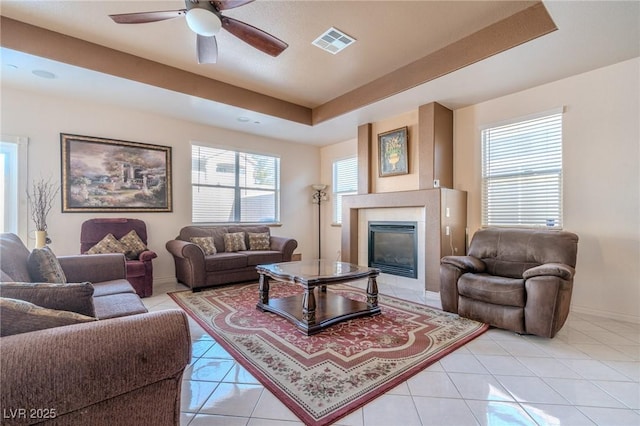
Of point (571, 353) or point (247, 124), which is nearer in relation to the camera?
point (571, 353)

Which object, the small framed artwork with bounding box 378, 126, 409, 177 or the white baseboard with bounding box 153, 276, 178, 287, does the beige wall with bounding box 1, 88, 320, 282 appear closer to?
the white baseboard with bounding box 153, 276, 178, 287

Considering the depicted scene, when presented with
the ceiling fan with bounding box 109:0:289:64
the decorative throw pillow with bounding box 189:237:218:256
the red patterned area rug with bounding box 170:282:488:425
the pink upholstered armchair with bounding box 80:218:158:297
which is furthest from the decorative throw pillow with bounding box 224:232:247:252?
the ceiling fan with bounding box 109:0:289:64

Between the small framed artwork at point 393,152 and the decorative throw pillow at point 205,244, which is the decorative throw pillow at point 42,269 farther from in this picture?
the small framed artwork at point 393,152

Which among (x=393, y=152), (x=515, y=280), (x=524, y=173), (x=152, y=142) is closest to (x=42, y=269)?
(x=152, y=142)

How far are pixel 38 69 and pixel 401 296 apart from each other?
16.6 feet

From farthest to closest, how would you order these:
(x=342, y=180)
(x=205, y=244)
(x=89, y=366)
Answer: (x=342, y=180), (x=205, y=244), (x=89, y=366)

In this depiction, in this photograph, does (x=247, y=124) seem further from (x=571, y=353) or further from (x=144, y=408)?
(x=571, y=353)

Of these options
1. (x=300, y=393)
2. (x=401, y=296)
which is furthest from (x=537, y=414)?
(x=401, y=296)

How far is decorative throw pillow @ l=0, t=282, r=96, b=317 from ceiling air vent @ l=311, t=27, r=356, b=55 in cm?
298

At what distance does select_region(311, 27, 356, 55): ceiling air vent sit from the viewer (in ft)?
9.84

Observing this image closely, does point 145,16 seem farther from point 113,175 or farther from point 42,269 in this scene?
point 113,175

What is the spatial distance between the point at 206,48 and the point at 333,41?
131 cm

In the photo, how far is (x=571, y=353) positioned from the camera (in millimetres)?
2330

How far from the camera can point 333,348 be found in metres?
2.38
